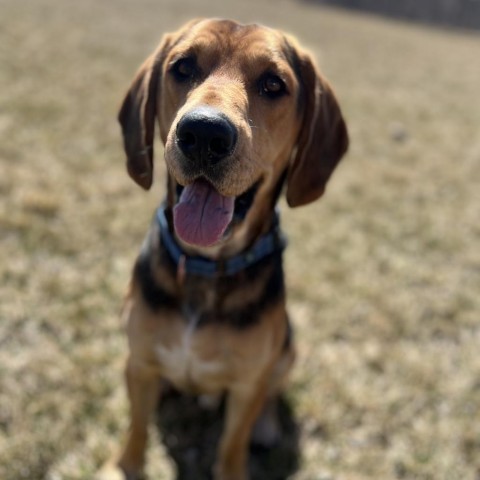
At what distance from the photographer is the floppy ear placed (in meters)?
2.87

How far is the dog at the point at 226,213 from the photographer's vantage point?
2600 millimetres

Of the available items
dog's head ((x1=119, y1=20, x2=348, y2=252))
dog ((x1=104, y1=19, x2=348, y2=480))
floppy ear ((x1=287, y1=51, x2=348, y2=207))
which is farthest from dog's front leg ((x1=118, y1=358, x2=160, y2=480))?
floppy ear ((x1=287, y1=51, x2=348, y2=207))

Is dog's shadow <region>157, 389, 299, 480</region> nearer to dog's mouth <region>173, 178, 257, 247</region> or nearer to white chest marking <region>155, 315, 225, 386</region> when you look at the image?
white chest marking <region>155, 315, 225, 386</region>

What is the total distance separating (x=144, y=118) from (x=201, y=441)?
7.03 ft

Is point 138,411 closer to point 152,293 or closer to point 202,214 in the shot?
point 152,293

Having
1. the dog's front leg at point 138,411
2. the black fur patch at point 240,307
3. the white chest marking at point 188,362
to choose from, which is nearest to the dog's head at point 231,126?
the black fur patch at point 240,307

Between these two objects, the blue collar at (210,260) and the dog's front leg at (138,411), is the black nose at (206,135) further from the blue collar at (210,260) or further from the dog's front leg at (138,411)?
the dog's front leg at (138,411)

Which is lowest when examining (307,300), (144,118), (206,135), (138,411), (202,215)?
(307,300)

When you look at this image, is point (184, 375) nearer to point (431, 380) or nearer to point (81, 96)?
point (431, 380)

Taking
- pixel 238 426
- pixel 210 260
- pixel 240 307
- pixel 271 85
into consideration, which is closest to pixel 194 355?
pixel 240 307

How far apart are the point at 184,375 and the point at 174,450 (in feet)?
2.77

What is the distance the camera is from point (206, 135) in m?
2.20

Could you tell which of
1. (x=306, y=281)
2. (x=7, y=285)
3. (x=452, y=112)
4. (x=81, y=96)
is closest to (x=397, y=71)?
(x=452, y=112)

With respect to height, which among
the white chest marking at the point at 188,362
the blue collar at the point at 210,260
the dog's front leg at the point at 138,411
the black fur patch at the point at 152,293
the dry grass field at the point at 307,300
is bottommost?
the dry grass field at the point at 307,300
